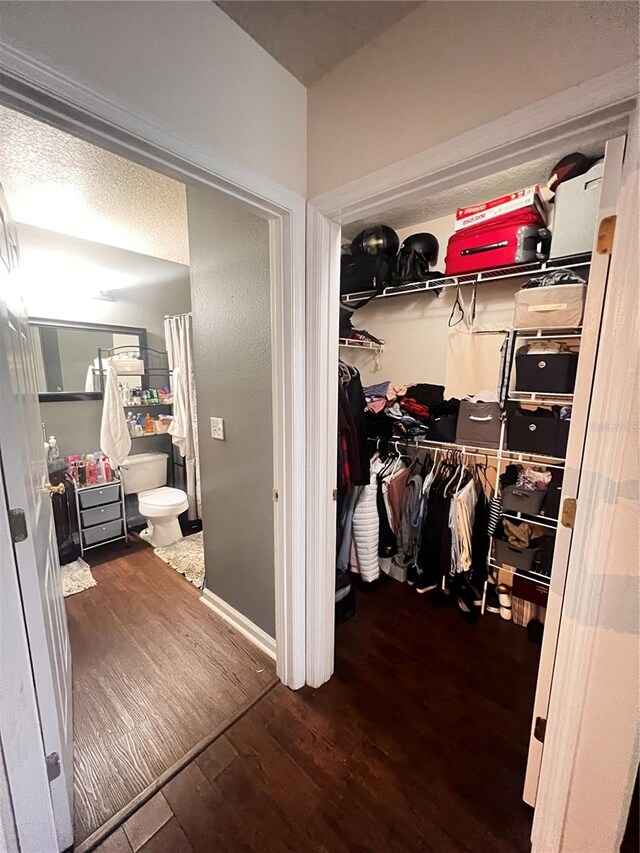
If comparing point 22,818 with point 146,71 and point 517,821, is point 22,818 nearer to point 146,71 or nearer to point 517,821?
point 517,821

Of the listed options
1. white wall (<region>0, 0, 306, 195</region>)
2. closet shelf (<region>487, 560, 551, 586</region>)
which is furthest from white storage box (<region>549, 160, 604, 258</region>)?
closet shelf (<region>487, 560, 551, 586</region>)

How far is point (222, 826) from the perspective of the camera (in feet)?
3.68

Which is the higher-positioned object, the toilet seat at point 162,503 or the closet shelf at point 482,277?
the closet shelf at point 482,277

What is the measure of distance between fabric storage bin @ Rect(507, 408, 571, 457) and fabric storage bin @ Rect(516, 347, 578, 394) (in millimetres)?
161

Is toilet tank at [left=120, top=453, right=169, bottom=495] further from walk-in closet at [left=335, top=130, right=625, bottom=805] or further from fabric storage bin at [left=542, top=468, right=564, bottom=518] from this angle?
fabric storage bin at [left=542, top=468, right=564, bottom=518]

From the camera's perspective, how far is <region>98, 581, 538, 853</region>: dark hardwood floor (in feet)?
3.60

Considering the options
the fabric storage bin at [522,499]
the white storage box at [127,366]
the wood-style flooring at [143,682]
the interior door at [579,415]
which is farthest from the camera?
the white storage box at [127,366]

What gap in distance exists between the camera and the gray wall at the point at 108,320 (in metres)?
2.88

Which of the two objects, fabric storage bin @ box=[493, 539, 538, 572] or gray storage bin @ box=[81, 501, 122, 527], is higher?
fabric storage bin @ box=[493, 539, 538, 572]

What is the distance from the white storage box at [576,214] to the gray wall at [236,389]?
1407 mm

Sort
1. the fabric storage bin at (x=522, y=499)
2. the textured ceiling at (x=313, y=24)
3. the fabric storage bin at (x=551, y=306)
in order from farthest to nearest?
the fabric storage bin at (x=522, y=499) < the fabric storage bin at (x=551, y=306) < the textured ceiling at (x=313, y=24)

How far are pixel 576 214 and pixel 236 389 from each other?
5.99ft

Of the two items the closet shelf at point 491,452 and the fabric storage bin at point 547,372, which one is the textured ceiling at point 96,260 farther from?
the fabric storage bin at point 547,372

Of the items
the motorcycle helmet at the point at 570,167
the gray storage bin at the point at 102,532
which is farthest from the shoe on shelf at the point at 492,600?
the gray storage bin at the point at 102,532
